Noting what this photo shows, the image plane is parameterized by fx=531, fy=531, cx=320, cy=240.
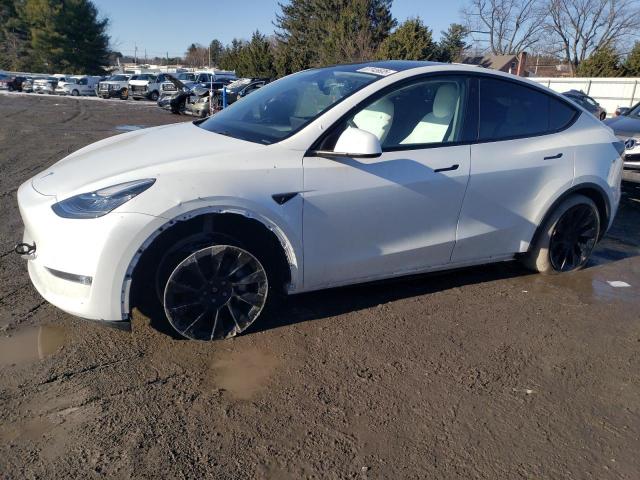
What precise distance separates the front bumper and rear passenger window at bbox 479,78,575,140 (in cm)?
254

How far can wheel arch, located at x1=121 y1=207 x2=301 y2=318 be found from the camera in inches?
113

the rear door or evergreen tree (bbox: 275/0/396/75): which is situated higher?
evergreen tree (bbox: 275/0/396/75)

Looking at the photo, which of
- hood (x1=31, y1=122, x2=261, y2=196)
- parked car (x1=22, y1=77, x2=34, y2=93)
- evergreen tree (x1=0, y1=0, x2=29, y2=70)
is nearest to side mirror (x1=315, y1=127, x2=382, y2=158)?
hood (x1=31, y1=122, x2=261, y2=196)

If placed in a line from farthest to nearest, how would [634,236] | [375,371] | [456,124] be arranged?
[634,236] < [456,124] < [375,371]

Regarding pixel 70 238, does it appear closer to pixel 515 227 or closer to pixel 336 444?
pixel 336 444

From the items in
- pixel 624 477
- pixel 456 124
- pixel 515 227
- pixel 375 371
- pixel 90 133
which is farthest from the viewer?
pixel 90 133

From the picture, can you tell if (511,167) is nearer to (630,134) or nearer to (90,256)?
(90,256)

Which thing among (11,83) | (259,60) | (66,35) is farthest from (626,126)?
(66,35)

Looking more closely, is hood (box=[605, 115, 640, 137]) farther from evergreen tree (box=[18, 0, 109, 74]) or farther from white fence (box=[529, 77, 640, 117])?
evergreen tree (box=[18, 0, 109, 74])

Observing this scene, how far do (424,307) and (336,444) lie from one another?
66.1 inches

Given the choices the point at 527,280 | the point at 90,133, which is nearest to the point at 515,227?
the point at 527,280

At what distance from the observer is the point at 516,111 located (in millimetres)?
4172

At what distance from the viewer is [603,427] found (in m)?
2.69

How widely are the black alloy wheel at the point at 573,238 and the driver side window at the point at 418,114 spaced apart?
1.39 metres
